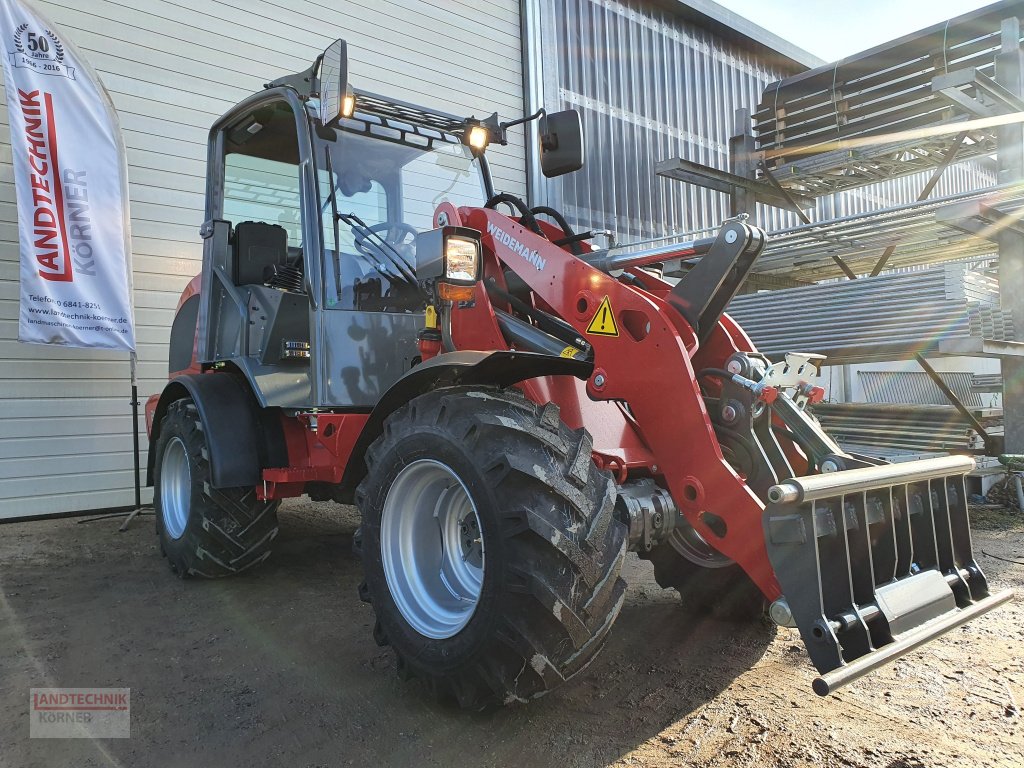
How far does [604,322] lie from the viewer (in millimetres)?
2752

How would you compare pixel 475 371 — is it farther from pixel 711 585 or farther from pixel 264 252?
pixel 264 252

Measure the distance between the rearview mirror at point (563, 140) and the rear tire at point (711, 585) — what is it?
1932mm

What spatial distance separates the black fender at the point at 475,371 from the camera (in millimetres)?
2598

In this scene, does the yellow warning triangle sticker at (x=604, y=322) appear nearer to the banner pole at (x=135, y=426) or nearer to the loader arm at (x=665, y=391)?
the loader arm at (x=665, y=391)

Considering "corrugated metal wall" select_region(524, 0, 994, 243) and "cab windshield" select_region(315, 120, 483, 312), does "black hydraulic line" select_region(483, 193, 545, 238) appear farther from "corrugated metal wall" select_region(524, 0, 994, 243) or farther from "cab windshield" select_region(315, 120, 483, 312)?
"corrugated metal wall" select_region(524, 0, 994, 243)

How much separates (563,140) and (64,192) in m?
4.84

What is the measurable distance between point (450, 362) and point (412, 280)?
4.82ft

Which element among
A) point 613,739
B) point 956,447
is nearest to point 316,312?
point 613,739

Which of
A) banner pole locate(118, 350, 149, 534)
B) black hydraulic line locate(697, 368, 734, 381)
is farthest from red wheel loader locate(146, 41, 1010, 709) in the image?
banner pole locate(118, 350, 149, 534)

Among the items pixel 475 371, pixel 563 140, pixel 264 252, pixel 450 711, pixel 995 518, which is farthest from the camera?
pixel 995 518

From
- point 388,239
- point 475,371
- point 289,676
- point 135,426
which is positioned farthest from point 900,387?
point 289,676

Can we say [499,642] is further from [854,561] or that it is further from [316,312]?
[316,312]

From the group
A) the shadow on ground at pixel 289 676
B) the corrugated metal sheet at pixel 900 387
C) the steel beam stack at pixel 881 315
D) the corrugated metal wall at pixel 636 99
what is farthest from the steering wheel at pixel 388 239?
the corrugated metal sheet at pixel 900 387

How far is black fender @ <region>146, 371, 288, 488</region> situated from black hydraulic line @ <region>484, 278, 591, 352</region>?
5.29 feet
